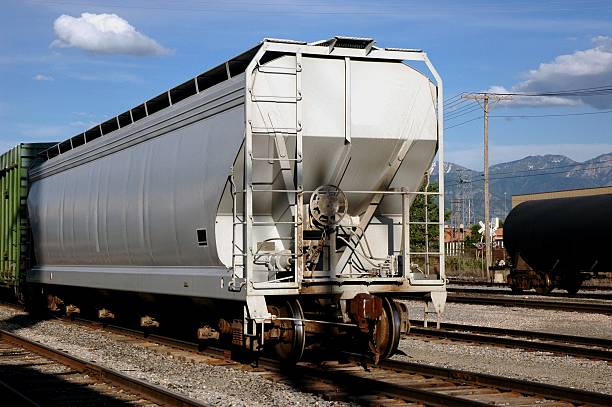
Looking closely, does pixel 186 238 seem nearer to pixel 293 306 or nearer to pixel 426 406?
pixel 293 306

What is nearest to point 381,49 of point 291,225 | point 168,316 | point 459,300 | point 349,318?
point 291,225

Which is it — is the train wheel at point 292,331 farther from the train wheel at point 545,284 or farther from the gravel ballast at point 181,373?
the train wheel at point 545,284

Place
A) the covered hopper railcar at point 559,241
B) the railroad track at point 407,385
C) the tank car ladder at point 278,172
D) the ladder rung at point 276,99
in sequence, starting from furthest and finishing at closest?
the covered hopper railcar at point 559,241 < the ladder rung at point 276,99 < the tank car ladder at point 278,172 < the railroad track at point 407,385

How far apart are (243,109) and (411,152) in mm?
2498

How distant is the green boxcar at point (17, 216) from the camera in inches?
920

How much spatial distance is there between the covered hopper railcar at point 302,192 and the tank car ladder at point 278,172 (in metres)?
0.02

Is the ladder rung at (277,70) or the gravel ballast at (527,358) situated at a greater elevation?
the ladder rung at (277,70)

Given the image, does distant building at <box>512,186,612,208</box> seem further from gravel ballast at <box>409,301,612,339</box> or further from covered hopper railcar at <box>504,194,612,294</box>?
gravel ballast at <box>409,301,612,339</box>

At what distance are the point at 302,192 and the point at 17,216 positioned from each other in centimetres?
1506

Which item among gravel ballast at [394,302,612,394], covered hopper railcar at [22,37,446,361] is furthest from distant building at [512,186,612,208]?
covered hopper railcar at [22,37,446,361]

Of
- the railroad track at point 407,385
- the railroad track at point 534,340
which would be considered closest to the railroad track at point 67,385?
the railroad track at point 407,385

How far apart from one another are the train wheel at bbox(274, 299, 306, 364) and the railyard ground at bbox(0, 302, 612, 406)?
1.61 feet

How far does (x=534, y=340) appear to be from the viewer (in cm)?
1575

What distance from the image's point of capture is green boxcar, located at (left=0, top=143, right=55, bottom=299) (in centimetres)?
2338
